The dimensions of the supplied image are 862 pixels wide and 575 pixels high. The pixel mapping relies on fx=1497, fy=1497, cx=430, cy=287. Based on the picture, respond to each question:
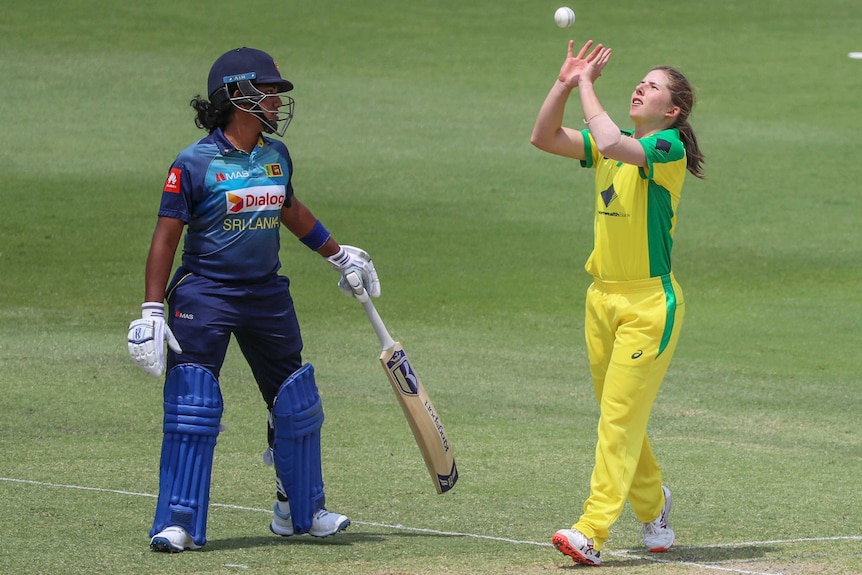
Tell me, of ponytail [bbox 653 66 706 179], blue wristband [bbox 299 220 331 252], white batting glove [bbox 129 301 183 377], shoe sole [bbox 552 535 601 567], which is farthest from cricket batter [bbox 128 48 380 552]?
ponytail [bbox 653 66 706 179]

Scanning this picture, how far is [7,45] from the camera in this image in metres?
26.2

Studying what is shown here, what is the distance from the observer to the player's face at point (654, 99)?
616cm

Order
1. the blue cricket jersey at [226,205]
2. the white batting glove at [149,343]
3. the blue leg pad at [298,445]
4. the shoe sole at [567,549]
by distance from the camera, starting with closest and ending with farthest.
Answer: the shoe sole at [567,549]
the white batting glove at [149,343]
the blue cricket jersey at [226,205]
the blue leg pad at [298,445]

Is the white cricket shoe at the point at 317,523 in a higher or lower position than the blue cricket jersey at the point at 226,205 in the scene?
lower

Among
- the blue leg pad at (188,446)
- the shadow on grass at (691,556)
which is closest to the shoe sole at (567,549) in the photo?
the shadow on grass at (691,556)

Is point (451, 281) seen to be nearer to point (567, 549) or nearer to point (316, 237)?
point (316, 237)

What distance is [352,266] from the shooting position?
22.2ft

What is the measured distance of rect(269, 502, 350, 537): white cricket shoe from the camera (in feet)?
21.0

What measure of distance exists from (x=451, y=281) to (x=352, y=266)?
27.0 feet

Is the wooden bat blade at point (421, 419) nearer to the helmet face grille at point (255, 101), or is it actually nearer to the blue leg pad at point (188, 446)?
the blue leg pad at point (188, 446)

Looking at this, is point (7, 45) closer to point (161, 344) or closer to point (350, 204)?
point (350, 204)

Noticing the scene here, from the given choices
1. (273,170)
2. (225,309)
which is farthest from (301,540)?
(273,170)

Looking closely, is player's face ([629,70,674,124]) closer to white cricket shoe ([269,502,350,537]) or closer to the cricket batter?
the cricket batter

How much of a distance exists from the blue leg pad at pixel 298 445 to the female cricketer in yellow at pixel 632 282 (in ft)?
3.85
